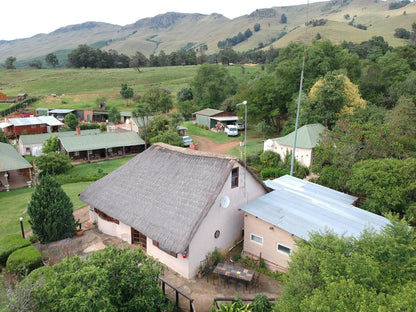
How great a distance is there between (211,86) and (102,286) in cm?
5712

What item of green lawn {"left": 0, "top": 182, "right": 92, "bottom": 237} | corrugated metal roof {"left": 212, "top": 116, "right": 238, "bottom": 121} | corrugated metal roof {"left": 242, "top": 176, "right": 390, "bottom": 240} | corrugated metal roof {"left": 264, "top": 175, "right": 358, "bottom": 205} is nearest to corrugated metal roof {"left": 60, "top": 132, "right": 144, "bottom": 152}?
green lawn {"left": 0, "top": 182, "right": 92, "bottom": 237}

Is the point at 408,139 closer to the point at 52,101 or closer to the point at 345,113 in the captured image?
the point at 345,113

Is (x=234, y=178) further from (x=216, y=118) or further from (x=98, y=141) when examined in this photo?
(x=216, y=118)

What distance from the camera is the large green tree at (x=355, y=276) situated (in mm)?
7523

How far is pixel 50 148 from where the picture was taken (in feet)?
129

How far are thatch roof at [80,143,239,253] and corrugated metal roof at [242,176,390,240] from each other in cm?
274

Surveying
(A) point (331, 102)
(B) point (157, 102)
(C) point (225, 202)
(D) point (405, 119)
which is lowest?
(C) point (225, 202)

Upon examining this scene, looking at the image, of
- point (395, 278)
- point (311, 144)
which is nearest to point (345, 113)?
point (311, 144)

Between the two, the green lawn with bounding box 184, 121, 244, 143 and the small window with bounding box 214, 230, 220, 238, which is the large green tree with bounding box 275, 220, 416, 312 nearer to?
the small window with bounding box 214, 230, 220, 238

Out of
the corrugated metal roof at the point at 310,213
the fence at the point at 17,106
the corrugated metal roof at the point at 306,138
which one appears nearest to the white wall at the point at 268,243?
the corrugated metal roof at the point at 310,213

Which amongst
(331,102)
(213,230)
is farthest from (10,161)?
(331,102)

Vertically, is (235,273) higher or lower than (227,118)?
lower

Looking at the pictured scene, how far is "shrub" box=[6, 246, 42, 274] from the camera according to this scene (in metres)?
13.9

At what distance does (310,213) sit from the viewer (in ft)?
52.2
